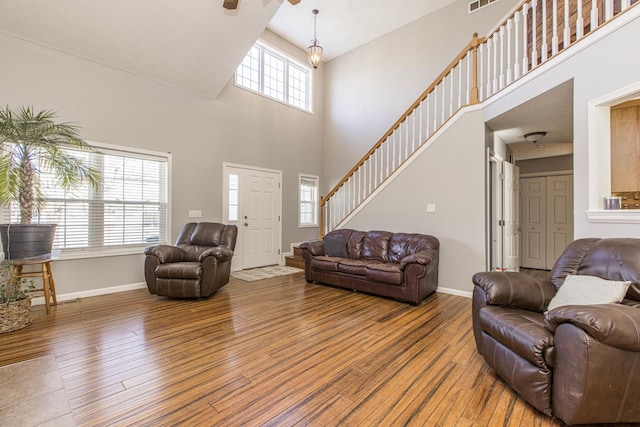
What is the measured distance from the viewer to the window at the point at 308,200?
23.5 ft

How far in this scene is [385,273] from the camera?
3910mm

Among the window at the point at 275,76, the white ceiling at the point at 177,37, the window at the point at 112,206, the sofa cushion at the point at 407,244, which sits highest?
the window at the point at 275,76

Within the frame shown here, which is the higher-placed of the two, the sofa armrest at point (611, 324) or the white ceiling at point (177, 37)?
the white ceiling at point (177, 37)

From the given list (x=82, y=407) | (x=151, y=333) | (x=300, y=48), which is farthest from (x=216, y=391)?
(x=300, y=48)

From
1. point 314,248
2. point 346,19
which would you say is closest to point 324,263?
point 314,248

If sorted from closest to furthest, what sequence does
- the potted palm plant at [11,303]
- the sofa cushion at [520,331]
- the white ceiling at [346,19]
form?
the sofa cushion at [520,331] < the potted palm plant at [11,303] < the white ceiling at [346,19]

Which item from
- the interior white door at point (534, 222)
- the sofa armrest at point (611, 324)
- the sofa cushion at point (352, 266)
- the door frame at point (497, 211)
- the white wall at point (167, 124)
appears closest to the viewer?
the sofa armrest at point (611, 324)

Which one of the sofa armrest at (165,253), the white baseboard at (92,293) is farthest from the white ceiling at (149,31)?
the white baseboard at (92,293)

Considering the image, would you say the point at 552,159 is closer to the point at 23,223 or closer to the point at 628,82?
the point at 628,82

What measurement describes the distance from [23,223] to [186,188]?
2.15m

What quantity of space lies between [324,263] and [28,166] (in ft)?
12.6

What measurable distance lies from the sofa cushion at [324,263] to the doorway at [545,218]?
15.4 feet

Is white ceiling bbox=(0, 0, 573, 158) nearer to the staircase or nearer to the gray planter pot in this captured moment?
the staircase

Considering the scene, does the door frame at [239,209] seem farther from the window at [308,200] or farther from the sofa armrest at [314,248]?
the sofa armrest at [314,248]
